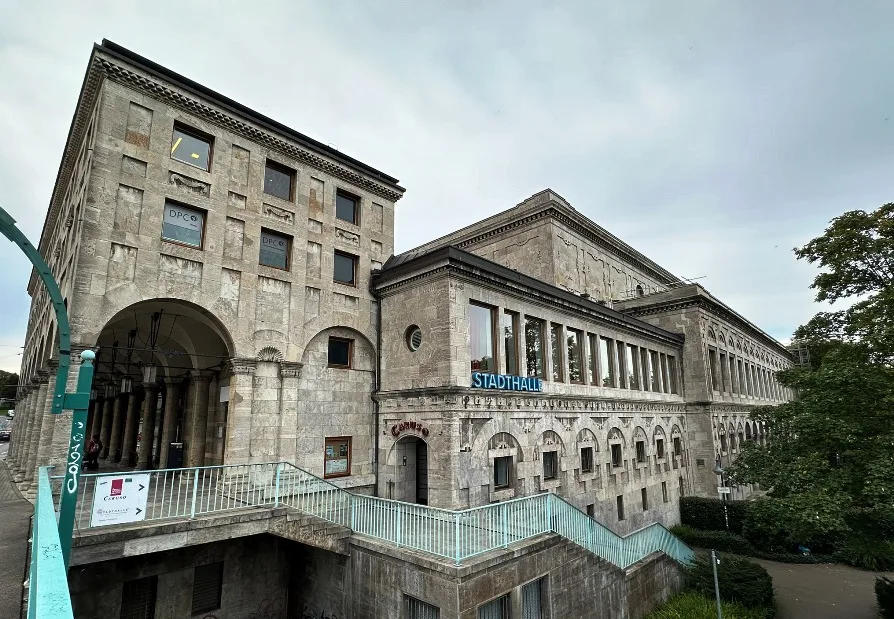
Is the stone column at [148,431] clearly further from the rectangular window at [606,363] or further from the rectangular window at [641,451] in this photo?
the rectangular window at [641,451]

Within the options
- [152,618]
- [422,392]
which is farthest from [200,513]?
[422,392]

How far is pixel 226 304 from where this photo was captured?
14547 mm

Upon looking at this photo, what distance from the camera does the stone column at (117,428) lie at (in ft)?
79.5

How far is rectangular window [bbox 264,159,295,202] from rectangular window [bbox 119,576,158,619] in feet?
39.0

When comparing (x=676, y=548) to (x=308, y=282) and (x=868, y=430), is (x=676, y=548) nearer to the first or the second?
(x=868, y=430)

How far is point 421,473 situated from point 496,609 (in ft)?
22.1

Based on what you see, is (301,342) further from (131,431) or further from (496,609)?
(131,431)

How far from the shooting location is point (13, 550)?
927 cm

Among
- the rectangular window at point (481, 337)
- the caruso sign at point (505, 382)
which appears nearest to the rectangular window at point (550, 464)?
the caruso sign at point (505, 382)

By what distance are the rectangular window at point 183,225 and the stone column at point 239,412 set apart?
12.9 feet

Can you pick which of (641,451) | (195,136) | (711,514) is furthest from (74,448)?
(711,514)

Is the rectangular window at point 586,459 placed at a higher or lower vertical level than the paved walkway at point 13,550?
higher

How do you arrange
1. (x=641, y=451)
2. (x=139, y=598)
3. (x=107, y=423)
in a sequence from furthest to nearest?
(x=107, y=423)
(x=641, y=451)
(x=139, y=598)

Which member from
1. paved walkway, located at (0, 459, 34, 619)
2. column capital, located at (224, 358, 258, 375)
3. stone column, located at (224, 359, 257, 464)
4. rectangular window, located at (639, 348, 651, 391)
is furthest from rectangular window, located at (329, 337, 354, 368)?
rectangular window, located at (639, 348, 651, 391)
